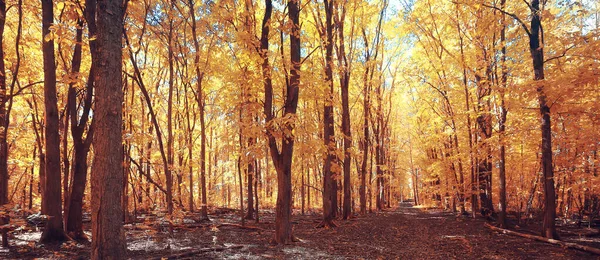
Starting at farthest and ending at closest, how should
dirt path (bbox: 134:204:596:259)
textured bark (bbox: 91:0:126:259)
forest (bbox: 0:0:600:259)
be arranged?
dirt path (bbox: 134:204:596:259), forest (bbox: 0:0:600:259), textured bark (bbox: 91:0:126:259)

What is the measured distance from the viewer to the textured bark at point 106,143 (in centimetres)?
436

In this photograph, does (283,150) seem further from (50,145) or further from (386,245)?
(50,145)

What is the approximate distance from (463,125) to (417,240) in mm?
9151

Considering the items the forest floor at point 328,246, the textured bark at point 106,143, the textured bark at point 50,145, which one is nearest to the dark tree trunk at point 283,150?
the forest floor at point 328,246

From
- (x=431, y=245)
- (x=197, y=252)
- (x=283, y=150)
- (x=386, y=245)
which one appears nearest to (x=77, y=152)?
(x=197, y=252)

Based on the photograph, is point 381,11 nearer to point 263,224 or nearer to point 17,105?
point 263,224

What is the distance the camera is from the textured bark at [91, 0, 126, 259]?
4.36m

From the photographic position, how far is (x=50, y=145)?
870 cm

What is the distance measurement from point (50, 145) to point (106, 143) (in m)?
5.74

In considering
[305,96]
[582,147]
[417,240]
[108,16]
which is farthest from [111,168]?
[582,147]

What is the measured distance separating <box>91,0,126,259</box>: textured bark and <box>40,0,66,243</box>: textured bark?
219 inches

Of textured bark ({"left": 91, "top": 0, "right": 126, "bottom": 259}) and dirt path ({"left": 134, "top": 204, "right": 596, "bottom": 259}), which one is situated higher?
textured bark ({"left": 91, "top": 0, "right": 126, "bottom": 259})

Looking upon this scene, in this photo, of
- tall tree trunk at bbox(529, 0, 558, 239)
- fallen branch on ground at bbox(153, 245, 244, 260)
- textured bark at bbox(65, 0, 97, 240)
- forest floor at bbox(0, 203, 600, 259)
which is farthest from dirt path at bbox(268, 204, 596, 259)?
textured bark at bbox(65, 0, 97, 240)

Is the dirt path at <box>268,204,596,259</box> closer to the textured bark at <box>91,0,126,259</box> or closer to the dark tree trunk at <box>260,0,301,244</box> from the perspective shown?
the dark tree trunk at <box>260,0,301,244</box>
